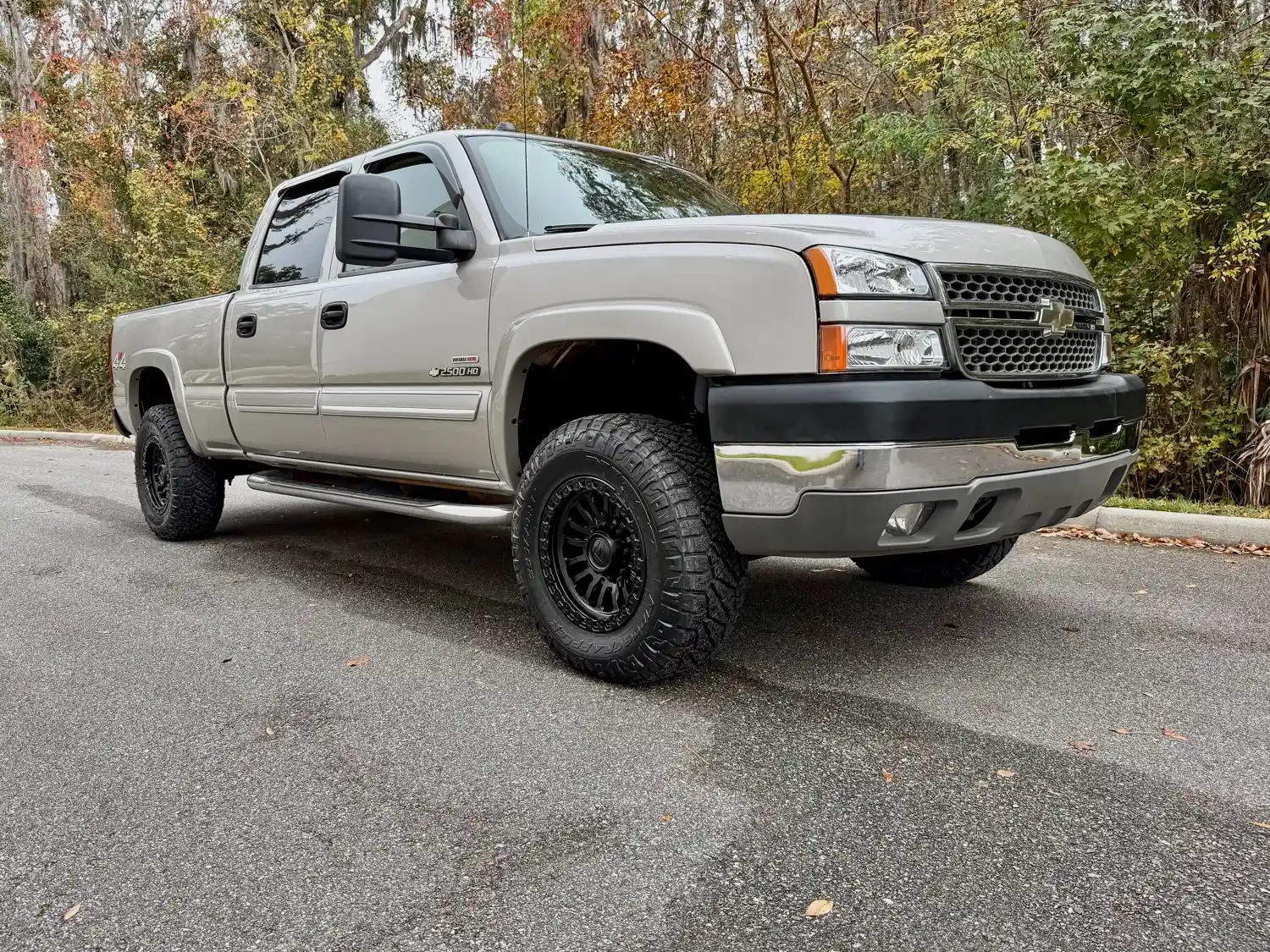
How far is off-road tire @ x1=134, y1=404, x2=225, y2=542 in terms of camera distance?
5.46 meters

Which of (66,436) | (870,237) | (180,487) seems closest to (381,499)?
(180,487)

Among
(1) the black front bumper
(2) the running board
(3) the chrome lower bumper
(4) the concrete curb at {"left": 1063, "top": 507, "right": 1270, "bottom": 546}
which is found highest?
(1) the black front bumper

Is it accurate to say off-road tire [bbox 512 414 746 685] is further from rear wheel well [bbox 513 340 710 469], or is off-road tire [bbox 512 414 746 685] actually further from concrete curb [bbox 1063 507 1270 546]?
concrete curb [bbox 1063 507 1270 546]

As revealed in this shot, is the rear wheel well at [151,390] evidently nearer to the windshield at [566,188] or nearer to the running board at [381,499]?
the running board at [381,499]

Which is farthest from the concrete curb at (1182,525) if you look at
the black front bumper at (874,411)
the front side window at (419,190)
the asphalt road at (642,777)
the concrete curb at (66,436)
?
the concrete curb at (66,436)

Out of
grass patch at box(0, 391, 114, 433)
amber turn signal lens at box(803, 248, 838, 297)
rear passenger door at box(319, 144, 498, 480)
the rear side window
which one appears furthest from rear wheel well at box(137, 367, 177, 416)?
grass patch at box(0, 391, 114, 433)

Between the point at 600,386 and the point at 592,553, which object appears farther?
the point at 600,386

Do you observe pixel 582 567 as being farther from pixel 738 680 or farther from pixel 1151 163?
pixel 1151 163

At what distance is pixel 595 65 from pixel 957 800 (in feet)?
37.7

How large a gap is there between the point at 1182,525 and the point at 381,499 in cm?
449

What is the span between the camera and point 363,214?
10.4 feet

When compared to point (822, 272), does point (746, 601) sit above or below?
below

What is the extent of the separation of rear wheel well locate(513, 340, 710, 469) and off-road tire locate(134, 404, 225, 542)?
2.82 m

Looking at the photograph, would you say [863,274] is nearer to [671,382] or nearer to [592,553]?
[671,382]
